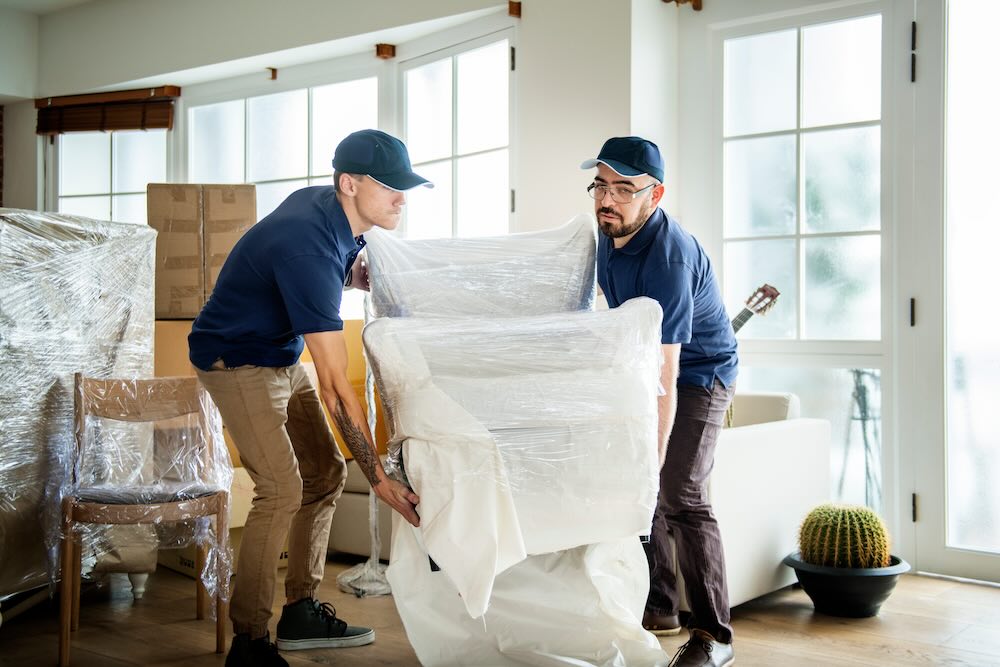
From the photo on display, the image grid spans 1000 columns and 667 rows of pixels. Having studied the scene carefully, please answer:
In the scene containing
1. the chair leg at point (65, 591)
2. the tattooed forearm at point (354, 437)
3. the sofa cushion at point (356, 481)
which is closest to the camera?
the tattooed forearm at point (354, 437)

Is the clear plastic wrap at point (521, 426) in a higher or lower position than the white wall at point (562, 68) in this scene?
lower

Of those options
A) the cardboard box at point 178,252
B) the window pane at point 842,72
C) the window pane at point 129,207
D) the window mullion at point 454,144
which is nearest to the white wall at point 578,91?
the window mullion at point 454,144

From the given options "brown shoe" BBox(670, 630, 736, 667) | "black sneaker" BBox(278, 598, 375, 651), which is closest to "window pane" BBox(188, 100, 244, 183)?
"black sneaker" BBox(278, 598, 375, 651)

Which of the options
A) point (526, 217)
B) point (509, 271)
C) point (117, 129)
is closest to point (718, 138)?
point (526, 217)

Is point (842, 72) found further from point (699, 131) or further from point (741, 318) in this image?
point (741, 318)

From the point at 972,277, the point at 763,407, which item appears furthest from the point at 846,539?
the point at 972,277

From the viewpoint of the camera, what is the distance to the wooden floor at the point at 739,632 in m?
2.43

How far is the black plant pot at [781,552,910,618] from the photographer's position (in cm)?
272

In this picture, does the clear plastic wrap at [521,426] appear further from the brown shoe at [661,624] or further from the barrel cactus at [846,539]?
the barrel cactus at [846,539]

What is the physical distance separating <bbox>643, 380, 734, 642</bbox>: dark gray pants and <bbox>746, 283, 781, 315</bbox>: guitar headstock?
994 millimetres

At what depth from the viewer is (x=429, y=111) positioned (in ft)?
13.3

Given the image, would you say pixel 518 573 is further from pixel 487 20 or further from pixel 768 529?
pixel 487 20

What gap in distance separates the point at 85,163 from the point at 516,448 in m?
4.11

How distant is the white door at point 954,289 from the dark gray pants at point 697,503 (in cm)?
126
